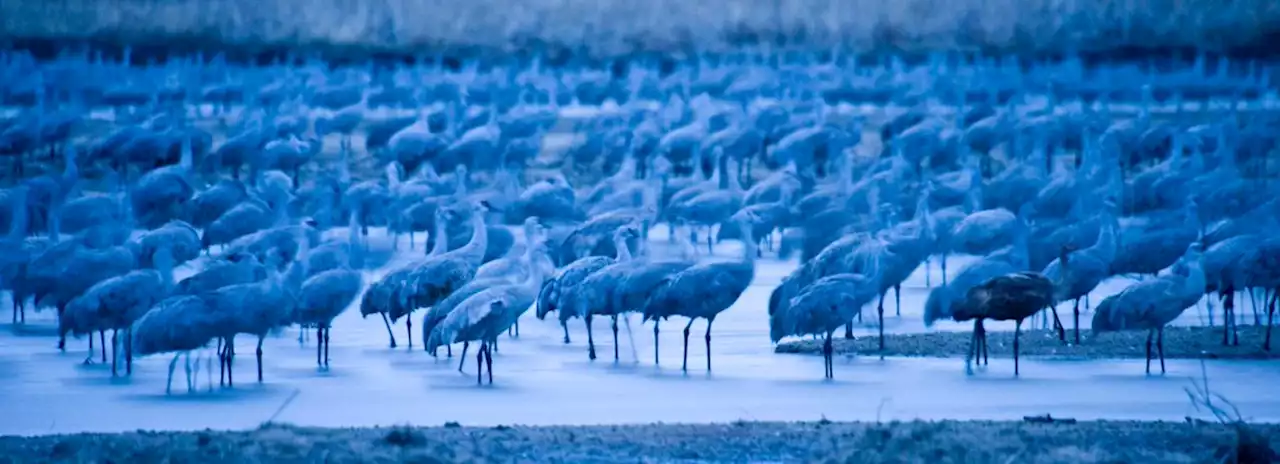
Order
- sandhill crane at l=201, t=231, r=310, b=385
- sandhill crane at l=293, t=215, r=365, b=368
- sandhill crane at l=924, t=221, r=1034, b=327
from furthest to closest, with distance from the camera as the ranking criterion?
sandhill crane at l=924, t=221, r=1034, b=327
sandhill crane at l=293, t=215, r=365, b=368
sandhill crane at l=201, t=231, r=310, b=385

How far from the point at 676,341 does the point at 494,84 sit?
1907 cm

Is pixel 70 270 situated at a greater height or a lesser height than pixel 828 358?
greater

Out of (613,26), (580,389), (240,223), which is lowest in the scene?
(580,389)

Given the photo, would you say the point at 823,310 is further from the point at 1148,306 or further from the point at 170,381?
the point at 170,381

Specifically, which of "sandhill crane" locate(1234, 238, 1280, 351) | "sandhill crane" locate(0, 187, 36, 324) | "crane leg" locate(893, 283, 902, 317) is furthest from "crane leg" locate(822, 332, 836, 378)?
"sandhill crane" locate(0, 187, 36, 324)

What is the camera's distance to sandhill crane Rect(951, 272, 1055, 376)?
437 inches

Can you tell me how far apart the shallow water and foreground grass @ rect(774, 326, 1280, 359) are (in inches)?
9.1

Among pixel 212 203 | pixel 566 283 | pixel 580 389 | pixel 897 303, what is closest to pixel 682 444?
pixel 580 389

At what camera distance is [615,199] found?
17.5 m

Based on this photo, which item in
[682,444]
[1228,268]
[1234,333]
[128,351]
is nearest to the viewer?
[682,444]

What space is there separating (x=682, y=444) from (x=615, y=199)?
8.78m

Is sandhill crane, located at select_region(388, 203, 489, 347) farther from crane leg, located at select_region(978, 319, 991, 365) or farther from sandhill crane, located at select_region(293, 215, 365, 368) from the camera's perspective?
crane leg, located at select_region(978, 319, 991, 365)

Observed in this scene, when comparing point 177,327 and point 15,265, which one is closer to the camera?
point 177,327

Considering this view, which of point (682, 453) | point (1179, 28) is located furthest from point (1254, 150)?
point (1179, 28)
